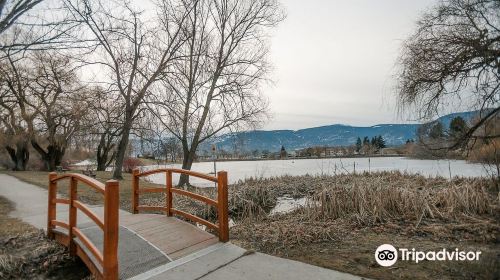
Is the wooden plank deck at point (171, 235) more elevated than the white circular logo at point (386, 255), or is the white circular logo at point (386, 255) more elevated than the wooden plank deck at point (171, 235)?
the wooden plank deck at point (171, 235)

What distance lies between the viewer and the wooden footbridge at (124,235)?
13.5 ft

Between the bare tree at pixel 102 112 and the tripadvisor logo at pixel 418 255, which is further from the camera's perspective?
the bare tree at pixel 102 112

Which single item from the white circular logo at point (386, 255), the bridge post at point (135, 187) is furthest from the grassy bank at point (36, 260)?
the white circular logo at point (386, 255)

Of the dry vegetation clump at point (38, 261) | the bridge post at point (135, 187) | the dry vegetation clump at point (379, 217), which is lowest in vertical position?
the dry vegetation clump at point (38, 261)

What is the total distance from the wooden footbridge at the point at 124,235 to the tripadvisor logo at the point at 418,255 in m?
2.36

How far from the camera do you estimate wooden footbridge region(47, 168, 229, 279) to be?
4109 millimetres

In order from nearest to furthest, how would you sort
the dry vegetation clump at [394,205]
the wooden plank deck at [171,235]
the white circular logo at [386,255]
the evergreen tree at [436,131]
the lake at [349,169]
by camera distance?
the white circular logo at [386,255]
the wooden plank deck at [171,235]
the dry vegetation clump at [394,205]
the evergreen tree at [436,131]
the lake at [349,169]

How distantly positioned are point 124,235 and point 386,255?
4.05 m

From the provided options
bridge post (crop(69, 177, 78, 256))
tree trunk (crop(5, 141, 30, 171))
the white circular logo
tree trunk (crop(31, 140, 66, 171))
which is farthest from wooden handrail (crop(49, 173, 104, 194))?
tree trunk (crop(5, 141, 30, 171))

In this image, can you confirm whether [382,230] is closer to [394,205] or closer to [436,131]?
[394,205]

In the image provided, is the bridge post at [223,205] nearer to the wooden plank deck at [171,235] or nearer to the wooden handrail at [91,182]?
the wooden plank deck at [171,235]

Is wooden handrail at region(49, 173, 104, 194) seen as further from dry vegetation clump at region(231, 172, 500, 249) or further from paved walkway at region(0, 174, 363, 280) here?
dry vegetation clump at region(231, 172, 500, 249)

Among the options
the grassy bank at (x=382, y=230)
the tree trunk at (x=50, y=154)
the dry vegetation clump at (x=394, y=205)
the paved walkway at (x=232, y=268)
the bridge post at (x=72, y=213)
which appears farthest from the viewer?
the tree trunk at (x=50, y=154)

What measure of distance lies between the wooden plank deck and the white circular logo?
2.44 meters
